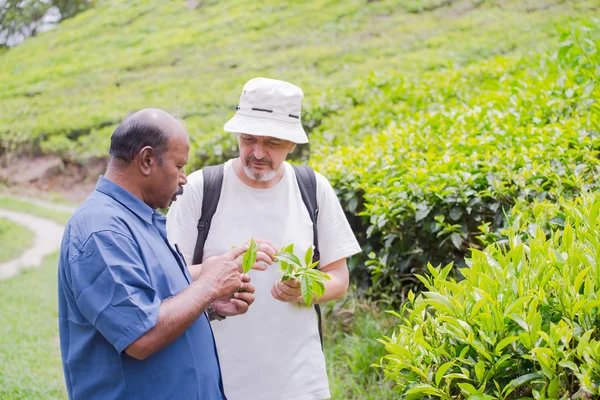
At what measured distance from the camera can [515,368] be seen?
165cm

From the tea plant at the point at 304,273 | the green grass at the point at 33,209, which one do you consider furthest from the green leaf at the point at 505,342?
the green grass at the point at 33,209

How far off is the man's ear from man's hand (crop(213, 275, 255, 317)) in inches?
18.4

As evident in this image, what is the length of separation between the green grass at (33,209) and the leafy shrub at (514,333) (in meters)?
10.1

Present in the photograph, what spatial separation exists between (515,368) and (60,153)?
14.0 m

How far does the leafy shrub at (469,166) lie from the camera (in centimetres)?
314

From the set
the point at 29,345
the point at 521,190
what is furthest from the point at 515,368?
the point at 29,345

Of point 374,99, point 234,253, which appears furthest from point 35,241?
point 234,253

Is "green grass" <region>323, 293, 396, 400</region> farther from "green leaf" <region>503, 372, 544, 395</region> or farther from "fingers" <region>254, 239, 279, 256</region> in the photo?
"green leaf" <region>503, 372, 544, 395</region>

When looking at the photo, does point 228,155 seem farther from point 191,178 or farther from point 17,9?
point 17,9

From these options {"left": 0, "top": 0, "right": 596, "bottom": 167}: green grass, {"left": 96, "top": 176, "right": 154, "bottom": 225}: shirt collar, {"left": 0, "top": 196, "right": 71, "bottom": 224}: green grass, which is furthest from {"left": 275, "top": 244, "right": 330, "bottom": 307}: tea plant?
{"left": 0, "top": 196, "right": 71, "bottom": 224}: green grass

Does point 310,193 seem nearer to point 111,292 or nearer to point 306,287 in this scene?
point 306,287

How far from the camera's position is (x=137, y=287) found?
164cm

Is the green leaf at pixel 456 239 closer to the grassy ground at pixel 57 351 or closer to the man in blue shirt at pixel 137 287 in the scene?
the grassy ground at pixel 57 351

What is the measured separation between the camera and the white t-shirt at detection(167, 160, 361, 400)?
230 cm
